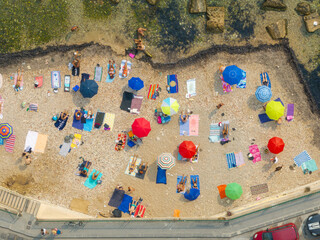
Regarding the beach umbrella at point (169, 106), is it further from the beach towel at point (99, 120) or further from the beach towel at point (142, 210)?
the beach towel at point (142, 210)

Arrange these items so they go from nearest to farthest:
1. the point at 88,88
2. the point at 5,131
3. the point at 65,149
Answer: the point at 88,88
the point at 5,131
the point at 65,149

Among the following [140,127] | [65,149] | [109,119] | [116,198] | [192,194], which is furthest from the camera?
[109,119]

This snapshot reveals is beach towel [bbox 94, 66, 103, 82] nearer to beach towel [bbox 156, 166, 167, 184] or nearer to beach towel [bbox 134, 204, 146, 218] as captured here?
beach towel [bbox 156, 166, 167, 184]

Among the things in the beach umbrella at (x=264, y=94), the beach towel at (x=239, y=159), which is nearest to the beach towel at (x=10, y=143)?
the beach towel at (x=239, y=159)

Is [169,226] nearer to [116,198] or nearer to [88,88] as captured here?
[116,198]

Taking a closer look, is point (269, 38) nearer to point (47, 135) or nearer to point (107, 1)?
point (107, 1)

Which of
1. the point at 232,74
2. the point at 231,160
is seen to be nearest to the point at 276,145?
the point at 231,160

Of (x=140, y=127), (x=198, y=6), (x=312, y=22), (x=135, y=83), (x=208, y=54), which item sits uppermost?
(x=312, y=22)
